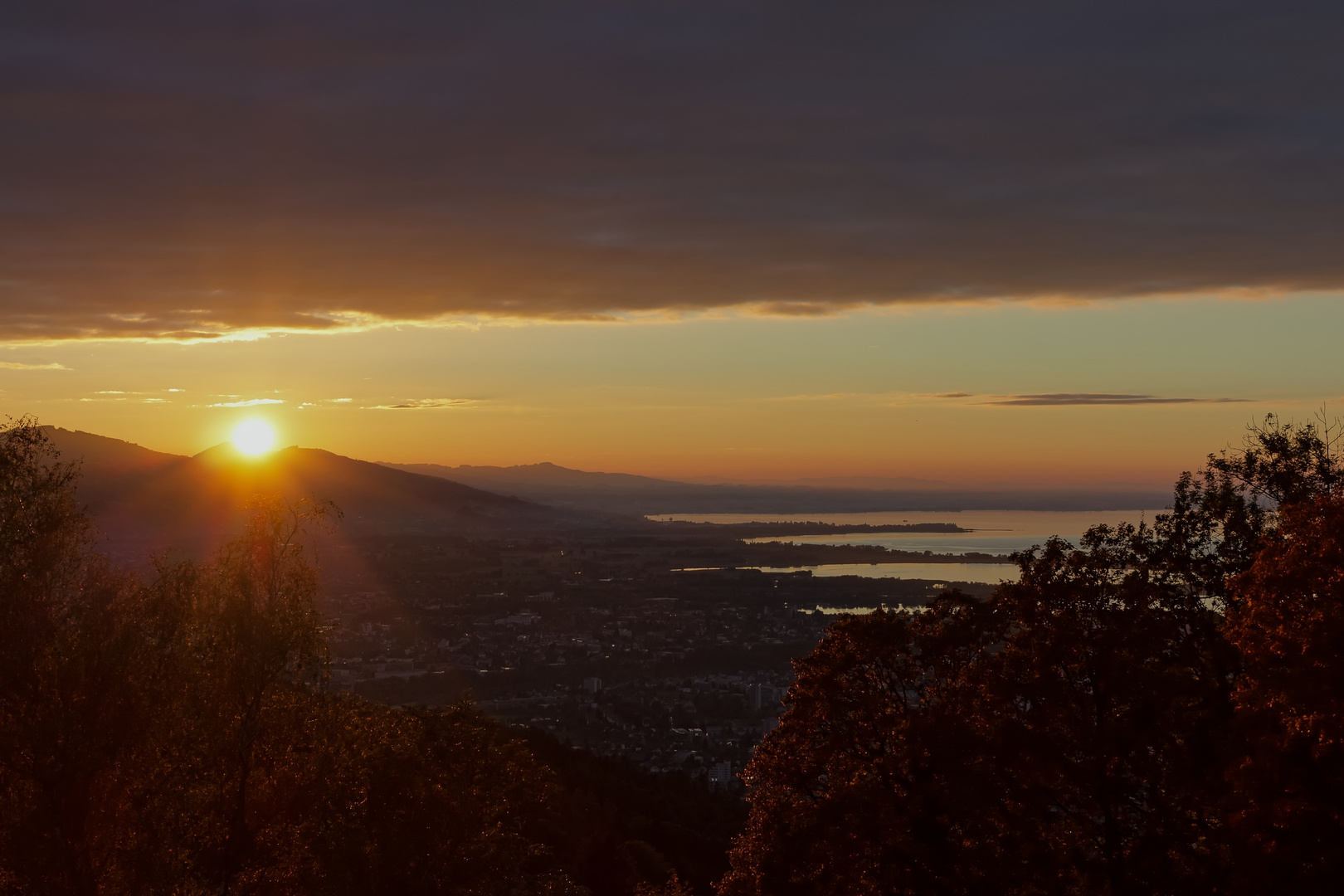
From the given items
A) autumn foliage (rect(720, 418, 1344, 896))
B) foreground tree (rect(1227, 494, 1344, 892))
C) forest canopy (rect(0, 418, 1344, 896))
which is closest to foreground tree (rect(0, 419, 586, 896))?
forest canopy (rect(0, 418, 1344, 896))

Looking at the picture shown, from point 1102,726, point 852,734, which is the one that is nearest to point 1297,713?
point 1102,726

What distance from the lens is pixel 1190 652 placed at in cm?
2339

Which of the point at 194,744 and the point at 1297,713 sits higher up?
the point at 1297,713

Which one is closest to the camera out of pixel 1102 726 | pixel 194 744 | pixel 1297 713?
pixel 1297 713

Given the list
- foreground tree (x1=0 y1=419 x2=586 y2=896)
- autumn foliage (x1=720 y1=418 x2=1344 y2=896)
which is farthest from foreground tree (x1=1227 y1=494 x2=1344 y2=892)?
foreground tree (x1=0 y1=419 x2=586 y2=896)

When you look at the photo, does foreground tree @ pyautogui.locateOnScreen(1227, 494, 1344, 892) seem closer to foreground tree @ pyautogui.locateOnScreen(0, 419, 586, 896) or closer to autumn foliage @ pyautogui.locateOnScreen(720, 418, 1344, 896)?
autumn foliage @ pyautogui.locateOnScreen(720, 418, 1344, 896)

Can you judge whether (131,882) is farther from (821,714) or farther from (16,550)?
(821,714)

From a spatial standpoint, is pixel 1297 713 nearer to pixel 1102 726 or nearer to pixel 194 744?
pixel 1102 726

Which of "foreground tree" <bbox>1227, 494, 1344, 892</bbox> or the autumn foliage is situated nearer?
"foreground tree" <bbox>1227, 494, 1344, 892</bbox>

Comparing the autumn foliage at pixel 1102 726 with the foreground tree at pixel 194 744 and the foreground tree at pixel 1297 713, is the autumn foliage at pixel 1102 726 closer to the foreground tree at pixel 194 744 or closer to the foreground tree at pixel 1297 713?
the foreground tree at pixel 1297 713

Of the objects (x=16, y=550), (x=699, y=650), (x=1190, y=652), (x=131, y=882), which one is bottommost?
(x=699, y=650)

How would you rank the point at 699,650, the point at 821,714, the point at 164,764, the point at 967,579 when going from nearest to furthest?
1. the point at 164,764
2. the point at 821,714
3. the point at 699,650
4. the point at 967,579

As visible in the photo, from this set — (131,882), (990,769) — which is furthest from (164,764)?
(990,769)

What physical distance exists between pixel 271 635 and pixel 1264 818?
17.7 metres
